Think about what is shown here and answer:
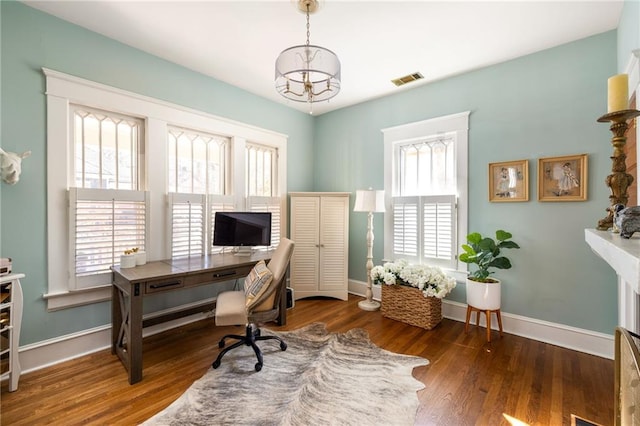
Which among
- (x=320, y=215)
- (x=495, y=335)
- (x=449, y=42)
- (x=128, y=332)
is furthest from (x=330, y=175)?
(x=128, y=332)

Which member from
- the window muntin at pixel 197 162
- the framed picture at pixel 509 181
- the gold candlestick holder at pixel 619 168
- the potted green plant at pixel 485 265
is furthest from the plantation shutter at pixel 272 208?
the gold candlestick holder at pixel 619 168

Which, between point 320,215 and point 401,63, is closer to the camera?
point 401,63

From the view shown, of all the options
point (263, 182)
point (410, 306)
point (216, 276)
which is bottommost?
point (410, 306)

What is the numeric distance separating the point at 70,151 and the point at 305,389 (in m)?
2.81

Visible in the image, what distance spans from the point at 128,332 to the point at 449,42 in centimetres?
376

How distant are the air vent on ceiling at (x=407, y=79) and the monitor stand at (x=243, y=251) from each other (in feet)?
8.97

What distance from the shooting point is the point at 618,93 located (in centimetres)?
136

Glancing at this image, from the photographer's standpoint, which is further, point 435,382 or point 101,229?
point 101,229

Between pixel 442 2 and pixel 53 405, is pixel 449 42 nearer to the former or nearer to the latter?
pixel 442 2

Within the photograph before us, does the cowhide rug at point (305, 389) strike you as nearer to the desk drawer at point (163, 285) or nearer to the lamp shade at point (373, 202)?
the desk drawer at point (163, 285)

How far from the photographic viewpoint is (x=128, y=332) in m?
2.17

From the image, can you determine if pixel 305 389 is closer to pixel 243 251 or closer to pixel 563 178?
pixel 243 251

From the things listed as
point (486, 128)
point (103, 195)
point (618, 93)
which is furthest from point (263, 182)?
point (618, 93)

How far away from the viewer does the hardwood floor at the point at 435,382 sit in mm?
1784
